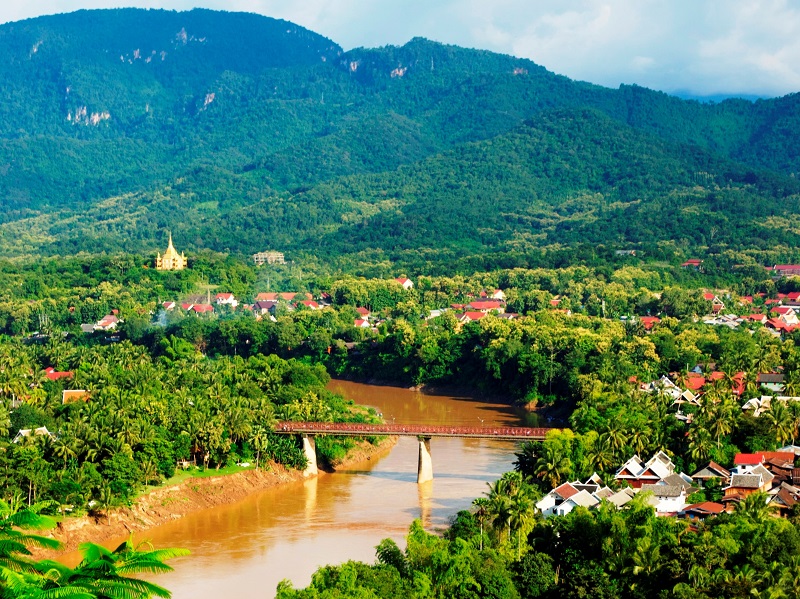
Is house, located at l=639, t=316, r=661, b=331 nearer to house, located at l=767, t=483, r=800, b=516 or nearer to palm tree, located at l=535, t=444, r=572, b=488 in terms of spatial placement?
palm tree, located at l=535, t=444, r=572, b=488

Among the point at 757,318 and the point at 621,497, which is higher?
the point at 757,318

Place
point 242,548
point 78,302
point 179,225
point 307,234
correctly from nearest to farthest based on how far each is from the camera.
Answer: point 242,548 → point 78,302 → point 307,234 → point 179,225

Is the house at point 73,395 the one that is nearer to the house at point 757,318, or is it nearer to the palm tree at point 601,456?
the palm tree at point 601,456

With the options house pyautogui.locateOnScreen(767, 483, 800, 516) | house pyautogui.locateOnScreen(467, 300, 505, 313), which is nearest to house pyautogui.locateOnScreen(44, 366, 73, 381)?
house pyautogui.locateOnScreen(767, 483, 800, 516)

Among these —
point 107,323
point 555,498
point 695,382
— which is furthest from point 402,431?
point 107,323

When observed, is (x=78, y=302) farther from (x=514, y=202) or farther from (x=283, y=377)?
(x=514, y=202)

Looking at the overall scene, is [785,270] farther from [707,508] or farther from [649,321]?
[707,508]

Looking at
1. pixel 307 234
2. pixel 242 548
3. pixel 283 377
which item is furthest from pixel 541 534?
pixel 307 234

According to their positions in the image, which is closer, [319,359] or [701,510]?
[701,510]
